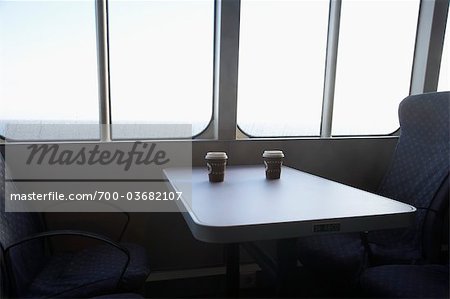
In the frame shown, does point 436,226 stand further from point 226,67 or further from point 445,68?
point 445,68

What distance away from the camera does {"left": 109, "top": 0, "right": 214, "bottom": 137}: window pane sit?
2.11 m

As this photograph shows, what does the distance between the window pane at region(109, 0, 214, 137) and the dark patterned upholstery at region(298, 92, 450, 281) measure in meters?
1.17

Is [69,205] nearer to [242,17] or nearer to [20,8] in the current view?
[20,8]

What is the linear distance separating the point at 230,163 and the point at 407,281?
1.22m

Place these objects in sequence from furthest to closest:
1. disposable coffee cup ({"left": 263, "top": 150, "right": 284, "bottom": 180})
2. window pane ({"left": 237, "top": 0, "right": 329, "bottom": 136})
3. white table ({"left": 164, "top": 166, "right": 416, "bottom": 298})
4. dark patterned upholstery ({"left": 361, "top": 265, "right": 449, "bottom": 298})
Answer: window pane ({"left": 237, "top": 0, "right": 329, "bottom": 136}), disposable coffee cup ({"left": 263, "top": 150, "right": 284, "bottom": 180}), dark patterned upholstery ({"left": 361, "top": 265, "right": 449, "bottom": 298}), white table ({"left": 164, "top": 166, "right": 416, "bottom": 298})

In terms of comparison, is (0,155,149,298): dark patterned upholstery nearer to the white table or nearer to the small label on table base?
the white table

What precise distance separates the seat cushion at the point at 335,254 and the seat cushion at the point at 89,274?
0.87 meters

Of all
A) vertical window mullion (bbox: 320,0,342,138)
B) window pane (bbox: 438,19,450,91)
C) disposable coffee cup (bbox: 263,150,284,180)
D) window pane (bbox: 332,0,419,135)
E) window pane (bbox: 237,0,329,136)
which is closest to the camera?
disposable coffee cup (bbox: 263,150,284,180)

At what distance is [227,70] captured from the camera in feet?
7.17

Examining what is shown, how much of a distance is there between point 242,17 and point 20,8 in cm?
140

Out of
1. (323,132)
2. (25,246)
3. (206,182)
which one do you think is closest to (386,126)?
(323,132)

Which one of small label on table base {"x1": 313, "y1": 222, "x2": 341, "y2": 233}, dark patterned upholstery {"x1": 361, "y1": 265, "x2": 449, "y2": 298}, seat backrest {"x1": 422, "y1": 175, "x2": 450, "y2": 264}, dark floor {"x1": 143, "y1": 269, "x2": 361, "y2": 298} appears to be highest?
small label on table base {"x1": 313, "y1": 222, "x2": 341, "y2": 233}

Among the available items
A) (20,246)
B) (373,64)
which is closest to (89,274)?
(20,246)

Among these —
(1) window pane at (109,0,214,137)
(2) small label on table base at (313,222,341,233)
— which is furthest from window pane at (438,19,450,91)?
(2) small label on table base at (313,222,341,233)
